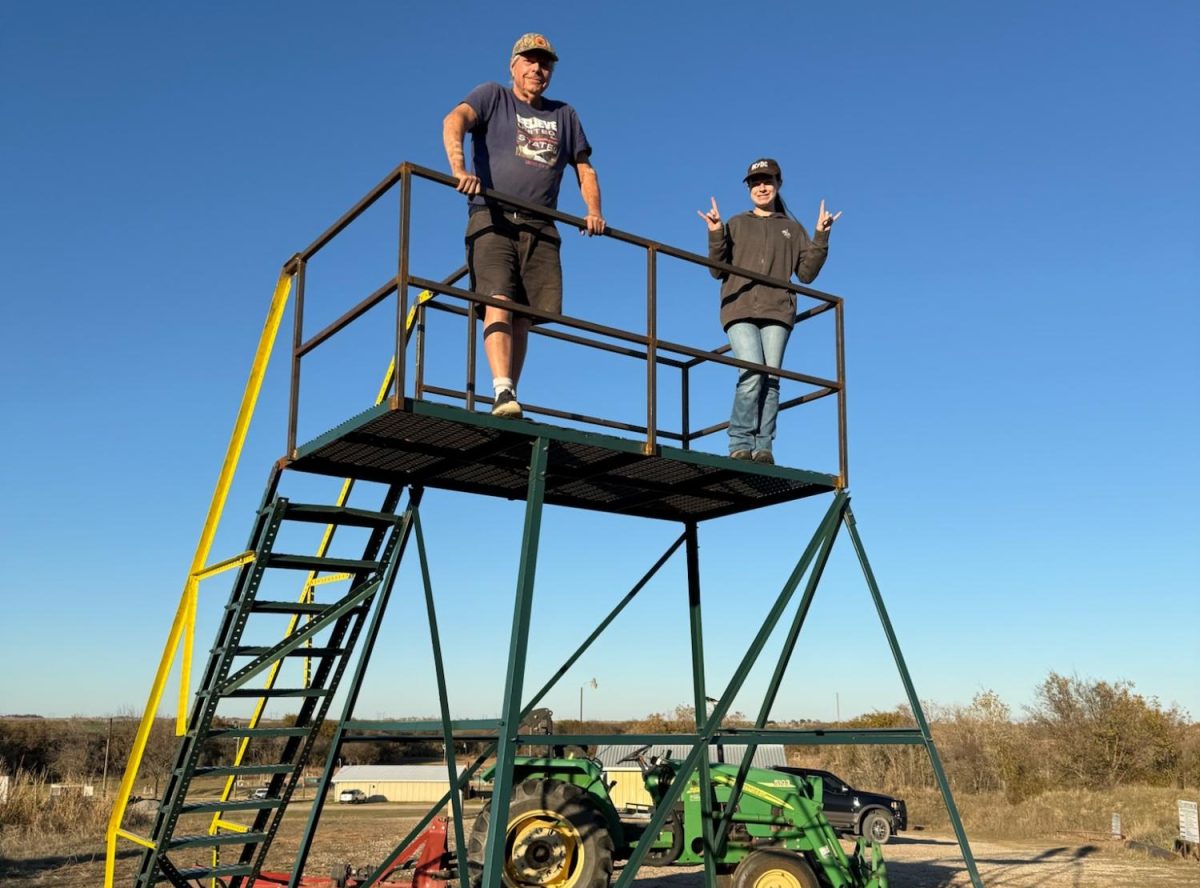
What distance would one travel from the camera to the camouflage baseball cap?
24.3ft

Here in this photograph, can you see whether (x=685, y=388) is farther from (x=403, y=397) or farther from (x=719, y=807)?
(x=719, y=807)

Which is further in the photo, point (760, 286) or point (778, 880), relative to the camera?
point (778, 880)

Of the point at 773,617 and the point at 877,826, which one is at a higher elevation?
the point at 773,617

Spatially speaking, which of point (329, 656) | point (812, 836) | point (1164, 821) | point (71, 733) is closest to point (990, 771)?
point (1164, 821)

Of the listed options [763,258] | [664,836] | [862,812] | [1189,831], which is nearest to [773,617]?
[763,258]

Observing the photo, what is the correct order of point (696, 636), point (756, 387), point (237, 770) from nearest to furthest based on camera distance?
point (237, 770) → point (756, 387) → point (696, 636)

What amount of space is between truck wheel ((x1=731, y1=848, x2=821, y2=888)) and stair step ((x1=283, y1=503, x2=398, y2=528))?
5.86 m

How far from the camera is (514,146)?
24.0 feet

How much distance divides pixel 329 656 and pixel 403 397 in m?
2.94

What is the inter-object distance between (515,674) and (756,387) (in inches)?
119

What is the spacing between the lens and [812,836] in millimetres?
12758

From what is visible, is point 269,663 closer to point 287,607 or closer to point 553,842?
point 287,607

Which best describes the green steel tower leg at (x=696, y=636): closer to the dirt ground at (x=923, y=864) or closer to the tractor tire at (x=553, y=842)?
the tractor tire at (x=553, y=842)

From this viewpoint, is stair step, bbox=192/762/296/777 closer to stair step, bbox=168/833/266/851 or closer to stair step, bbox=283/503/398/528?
stair step, bbox=168/833/266/851
